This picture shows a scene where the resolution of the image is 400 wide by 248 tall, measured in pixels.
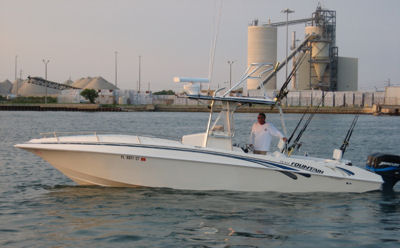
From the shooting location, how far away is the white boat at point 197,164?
37.3 ft

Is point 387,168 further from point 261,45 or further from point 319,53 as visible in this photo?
point 261,45

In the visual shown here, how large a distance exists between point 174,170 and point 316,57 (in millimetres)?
76049

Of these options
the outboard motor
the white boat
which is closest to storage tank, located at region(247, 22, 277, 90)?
the outboard motor

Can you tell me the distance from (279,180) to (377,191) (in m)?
2.58

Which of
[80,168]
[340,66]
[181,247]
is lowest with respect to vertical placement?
[181,247]

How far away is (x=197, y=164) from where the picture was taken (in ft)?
37.2

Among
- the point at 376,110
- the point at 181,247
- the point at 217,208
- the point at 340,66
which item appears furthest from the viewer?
the point at 340,66

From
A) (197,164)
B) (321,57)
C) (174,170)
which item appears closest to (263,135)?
(197,164)

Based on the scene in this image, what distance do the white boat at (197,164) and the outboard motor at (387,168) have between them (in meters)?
0.73

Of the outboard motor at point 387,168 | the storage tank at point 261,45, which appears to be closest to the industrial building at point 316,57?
the storage tank at point 261,45

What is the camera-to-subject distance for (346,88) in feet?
291

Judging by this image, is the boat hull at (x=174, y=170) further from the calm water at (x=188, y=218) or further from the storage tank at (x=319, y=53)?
the storage tank at (x=319, y=53)

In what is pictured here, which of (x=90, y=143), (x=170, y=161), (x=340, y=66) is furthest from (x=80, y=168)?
(x=340, y=66)

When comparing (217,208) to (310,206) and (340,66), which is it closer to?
(310,206)
